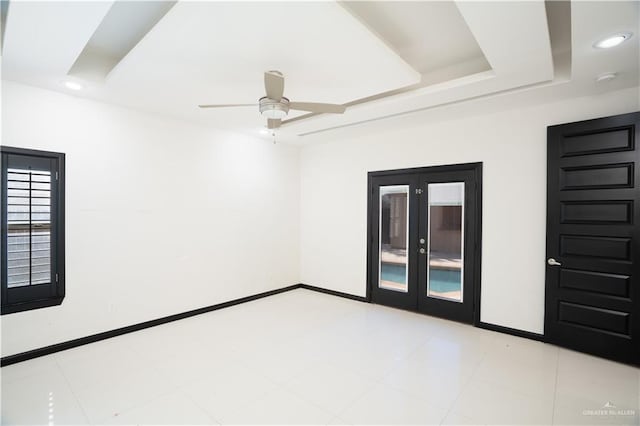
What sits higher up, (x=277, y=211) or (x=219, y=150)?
(x=219, y=150)

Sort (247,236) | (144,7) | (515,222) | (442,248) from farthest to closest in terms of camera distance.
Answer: (247,236)
(442,248)
(515,222)
(144,7)

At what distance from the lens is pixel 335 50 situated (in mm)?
2359

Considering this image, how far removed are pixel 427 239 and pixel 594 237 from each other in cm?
178

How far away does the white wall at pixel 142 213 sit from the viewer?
312 centimetres

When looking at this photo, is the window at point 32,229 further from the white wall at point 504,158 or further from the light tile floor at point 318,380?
the white wall at point 504,158

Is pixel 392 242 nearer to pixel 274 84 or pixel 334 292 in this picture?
pixel 334 292

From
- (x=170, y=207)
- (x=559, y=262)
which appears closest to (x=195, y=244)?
(x=170, y=207)

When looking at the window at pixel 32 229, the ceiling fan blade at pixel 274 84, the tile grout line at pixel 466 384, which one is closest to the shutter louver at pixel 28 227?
the window at pixel 32 229

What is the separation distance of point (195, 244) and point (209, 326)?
1163 millimetres

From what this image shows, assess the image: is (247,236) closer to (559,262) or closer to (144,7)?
(144,7)

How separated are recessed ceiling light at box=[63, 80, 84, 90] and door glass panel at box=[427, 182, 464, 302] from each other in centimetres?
431

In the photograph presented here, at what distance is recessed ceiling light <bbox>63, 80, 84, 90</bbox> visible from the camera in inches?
116

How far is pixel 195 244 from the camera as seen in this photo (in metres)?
4.31

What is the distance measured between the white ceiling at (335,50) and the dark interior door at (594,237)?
576 millimetres
